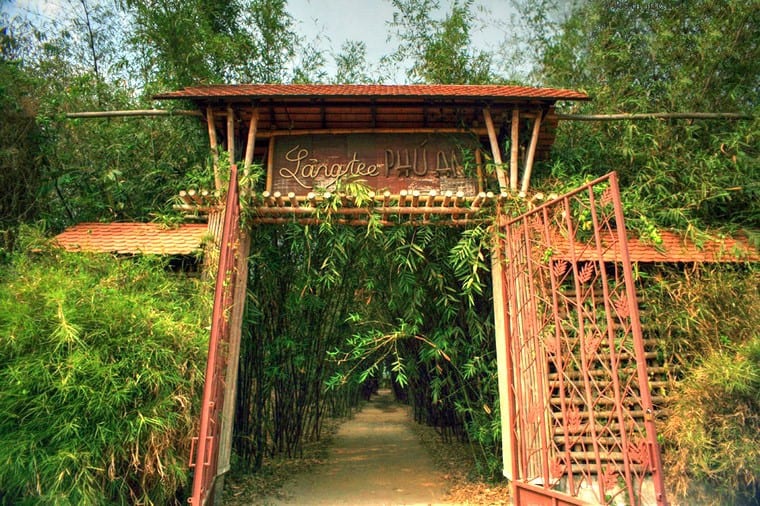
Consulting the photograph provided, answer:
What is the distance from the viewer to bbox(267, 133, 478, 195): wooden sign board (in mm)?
3887

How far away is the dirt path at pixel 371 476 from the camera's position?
3.92 metres

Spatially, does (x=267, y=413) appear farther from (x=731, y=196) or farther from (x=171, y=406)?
(x=731, y=196)

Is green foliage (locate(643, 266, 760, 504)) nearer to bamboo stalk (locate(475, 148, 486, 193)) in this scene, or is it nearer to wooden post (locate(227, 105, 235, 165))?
bamboo stalk (locate(475, 148, 486, 193))

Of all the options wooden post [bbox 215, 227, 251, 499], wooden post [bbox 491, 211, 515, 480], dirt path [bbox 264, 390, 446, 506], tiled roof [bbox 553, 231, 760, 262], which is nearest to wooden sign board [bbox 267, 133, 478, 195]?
wooden post [bbox 491, 211, 515, 480]

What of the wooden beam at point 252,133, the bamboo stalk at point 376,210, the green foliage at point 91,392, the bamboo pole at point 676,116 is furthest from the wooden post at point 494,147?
the green foliage at point 91,392

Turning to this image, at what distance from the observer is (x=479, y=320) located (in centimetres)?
416

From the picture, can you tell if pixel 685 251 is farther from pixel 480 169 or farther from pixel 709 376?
pixel 480 169

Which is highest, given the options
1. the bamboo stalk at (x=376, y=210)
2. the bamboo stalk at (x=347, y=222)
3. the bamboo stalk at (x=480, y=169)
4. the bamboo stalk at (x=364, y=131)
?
the bamboo stalk at (x=364, y=131)

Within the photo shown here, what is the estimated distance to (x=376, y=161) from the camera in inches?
156

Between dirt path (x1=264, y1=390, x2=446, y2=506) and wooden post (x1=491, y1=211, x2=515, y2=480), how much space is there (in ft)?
2.66

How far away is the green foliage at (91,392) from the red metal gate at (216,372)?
0.49 feet

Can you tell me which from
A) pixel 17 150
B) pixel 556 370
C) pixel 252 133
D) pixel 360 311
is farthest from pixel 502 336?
pixel 17 150

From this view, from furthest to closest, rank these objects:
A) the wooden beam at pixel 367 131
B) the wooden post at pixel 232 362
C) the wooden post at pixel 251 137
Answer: the wooden beam at pixel 367 131 → the wooden post at pixel 251 137 → the wooden post at pixel 232 362

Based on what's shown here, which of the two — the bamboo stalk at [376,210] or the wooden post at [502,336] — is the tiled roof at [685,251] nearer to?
the wooden post at [502,336]
